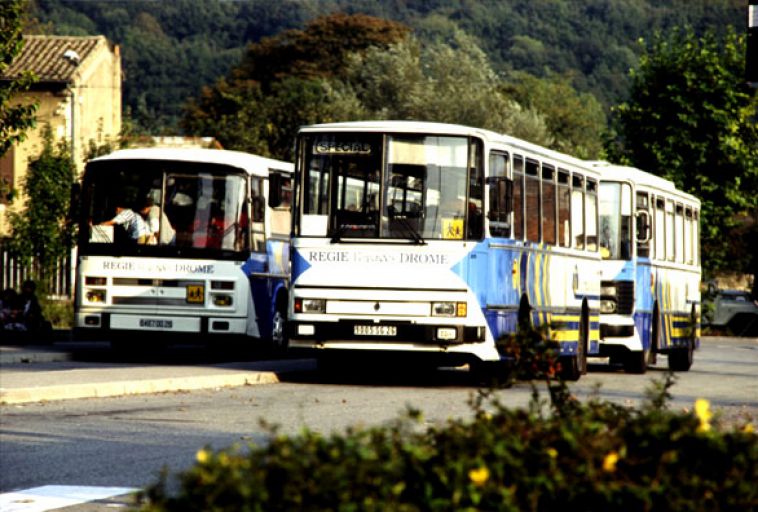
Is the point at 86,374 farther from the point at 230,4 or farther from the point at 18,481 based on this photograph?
the point at 230,4

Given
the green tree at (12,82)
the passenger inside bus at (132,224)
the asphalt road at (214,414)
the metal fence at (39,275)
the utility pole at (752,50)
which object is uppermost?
the green tree at (12,82)

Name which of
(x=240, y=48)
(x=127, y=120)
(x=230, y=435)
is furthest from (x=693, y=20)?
(x=230, y=435)

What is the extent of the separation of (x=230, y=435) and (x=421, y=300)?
6759 millimetres

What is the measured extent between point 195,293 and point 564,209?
5.79m

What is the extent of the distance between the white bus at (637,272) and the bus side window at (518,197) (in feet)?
14.7

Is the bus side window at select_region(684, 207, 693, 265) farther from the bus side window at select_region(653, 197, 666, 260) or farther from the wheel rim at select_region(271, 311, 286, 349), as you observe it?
the wheel rim at select_region(271, 311, 286, 349)

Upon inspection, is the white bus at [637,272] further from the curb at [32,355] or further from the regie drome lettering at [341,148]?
the curb at [32,355]

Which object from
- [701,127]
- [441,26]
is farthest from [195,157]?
[441,26]

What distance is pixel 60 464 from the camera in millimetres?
11250

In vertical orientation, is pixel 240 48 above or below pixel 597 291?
above

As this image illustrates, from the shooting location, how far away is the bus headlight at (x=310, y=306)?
19906 mm

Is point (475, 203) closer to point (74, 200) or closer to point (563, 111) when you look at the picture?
point (74, 200)

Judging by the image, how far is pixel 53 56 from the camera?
55969mm

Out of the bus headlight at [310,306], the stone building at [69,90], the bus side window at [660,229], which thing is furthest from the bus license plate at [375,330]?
the stone building at [69,90]
